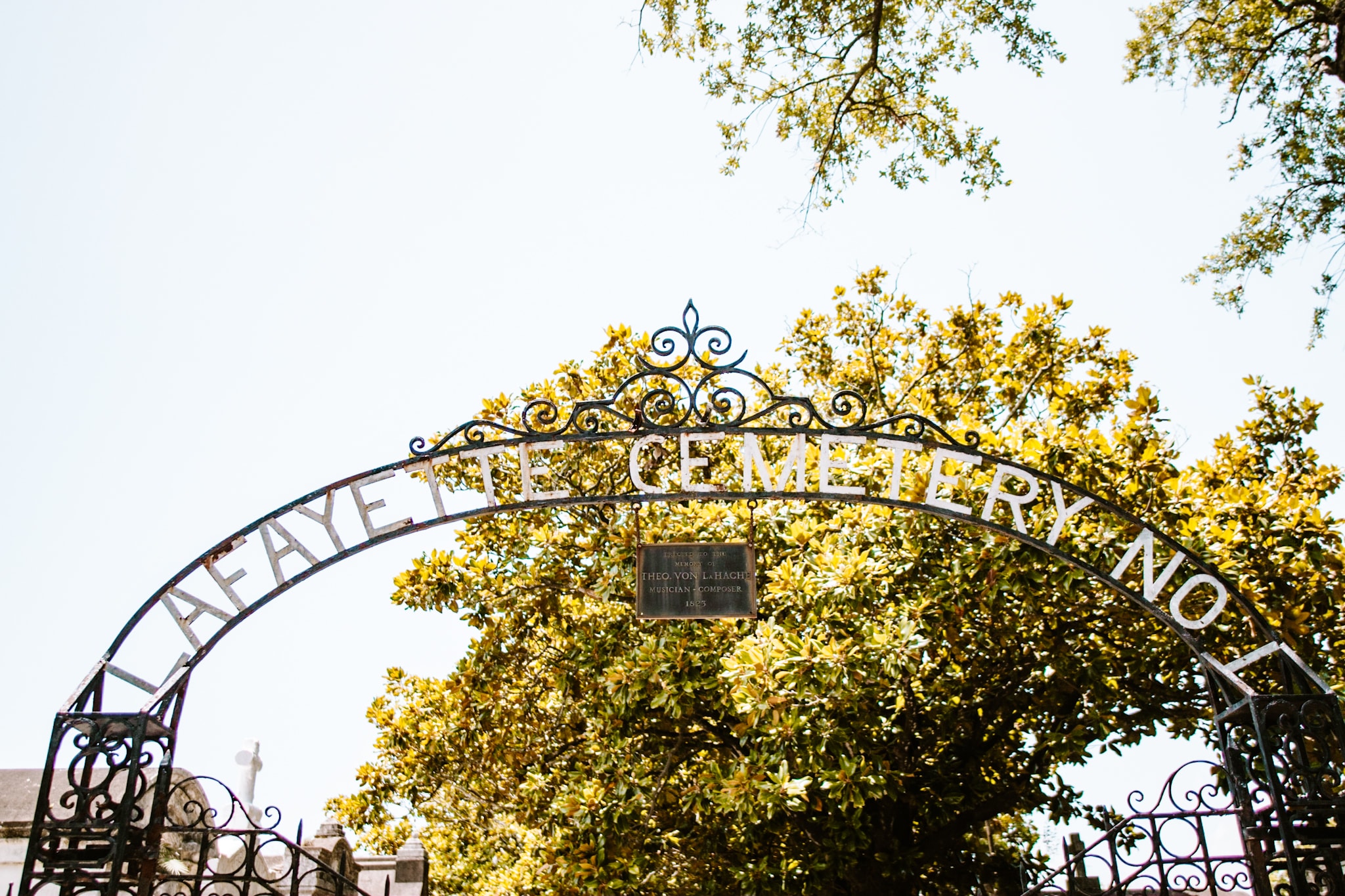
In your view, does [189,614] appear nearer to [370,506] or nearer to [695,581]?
[370,506]

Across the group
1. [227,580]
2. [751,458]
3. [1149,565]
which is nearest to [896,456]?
[751,458]

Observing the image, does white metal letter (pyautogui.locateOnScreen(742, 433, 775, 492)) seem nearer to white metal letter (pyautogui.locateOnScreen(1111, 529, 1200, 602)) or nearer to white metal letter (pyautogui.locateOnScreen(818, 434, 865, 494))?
white metal letter (pyautogui.locateOnScreen(818, 434, 865, 494))

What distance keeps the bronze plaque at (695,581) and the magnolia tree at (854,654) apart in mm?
2597

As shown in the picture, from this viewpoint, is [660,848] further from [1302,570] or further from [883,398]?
[1302,570]

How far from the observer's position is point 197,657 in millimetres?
6039

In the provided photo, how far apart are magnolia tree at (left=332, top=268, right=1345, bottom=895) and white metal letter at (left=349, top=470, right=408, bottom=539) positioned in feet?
9.76

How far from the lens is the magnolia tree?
8.44m

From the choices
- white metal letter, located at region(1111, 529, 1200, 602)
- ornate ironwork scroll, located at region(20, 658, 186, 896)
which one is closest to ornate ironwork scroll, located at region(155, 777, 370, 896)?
ornate ironwork scroll, located at region(20, 658, 186, 896)

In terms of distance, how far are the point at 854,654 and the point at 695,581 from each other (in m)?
2.86

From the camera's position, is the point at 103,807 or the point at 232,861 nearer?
the point at 103,807

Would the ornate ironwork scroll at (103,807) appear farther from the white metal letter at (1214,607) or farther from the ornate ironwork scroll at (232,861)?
the white metal letter at (1214,607)

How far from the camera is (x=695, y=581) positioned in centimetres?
626

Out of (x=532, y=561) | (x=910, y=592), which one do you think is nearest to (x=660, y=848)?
(x=532, y=561)

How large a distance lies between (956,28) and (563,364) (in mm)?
5422
